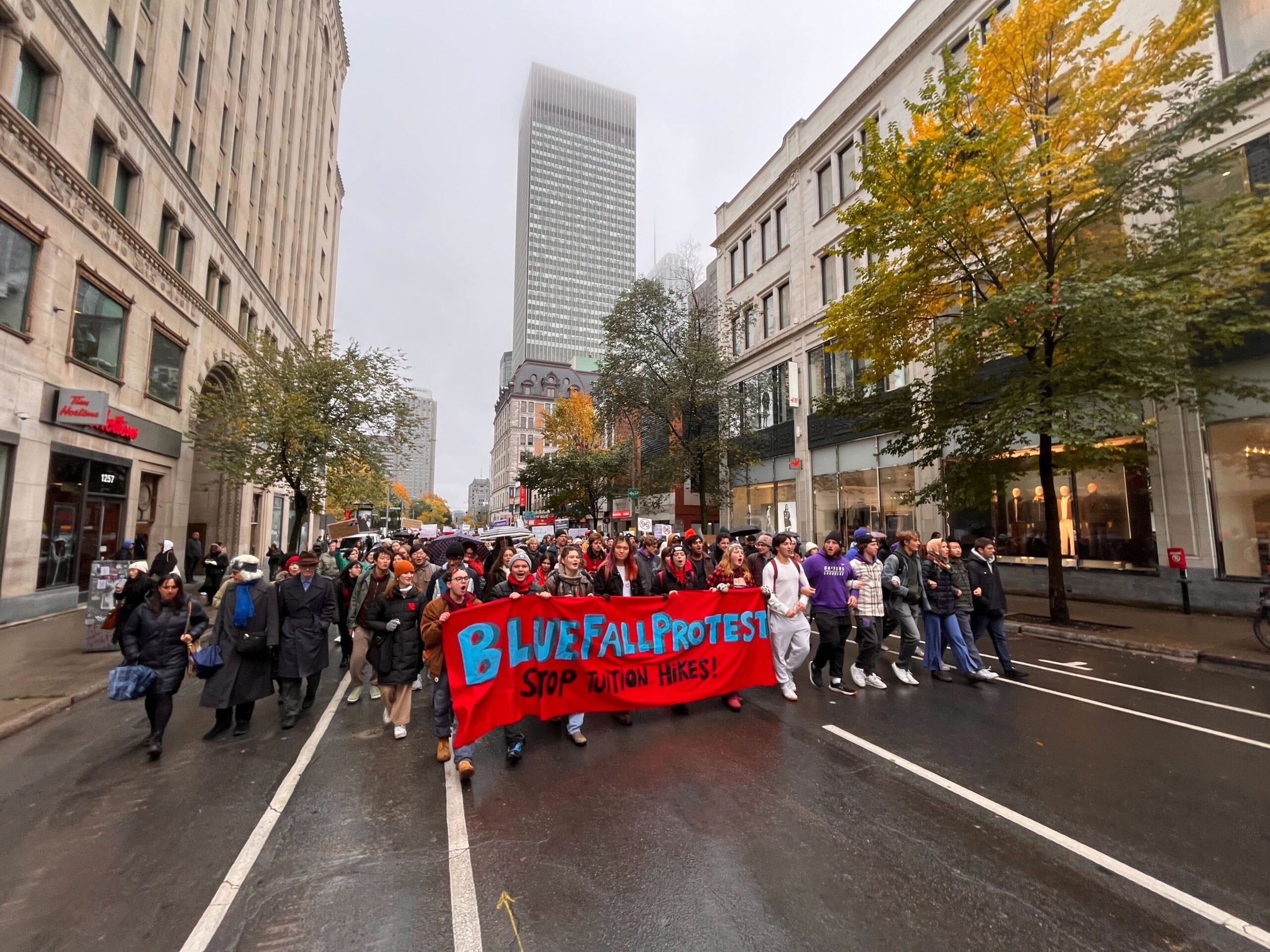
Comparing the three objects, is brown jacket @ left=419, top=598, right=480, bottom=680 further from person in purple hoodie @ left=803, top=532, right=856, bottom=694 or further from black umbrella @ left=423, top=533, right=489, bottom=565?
black umbrella @ left=423, top=533, right=489, bottom=565

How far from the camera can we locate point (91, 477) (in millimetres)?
14805

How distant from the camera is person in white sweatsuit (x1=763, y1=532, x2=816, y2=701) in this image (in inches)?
280

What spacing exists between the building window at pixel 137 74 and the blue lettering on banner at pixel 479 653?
824 inches

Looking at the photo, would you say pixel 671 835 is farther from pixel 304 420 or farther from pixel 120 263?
pixel 120 263

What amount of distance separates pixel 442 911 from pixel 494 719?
92.2 inches

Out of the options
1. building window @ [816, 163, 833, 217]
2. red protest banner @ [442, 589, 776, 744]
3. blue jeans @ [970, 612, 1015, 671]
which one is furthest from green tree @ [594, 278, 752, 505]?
red protest banner @ [442, 589, 776, 744]

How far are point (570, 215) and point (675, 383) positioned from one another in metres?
133

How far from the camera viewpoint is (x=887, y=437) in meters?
21.5

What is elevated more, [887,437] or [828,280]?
[828,280]

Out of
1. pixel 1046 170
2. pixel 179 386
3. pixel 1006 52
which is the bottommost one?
pixel 179 386

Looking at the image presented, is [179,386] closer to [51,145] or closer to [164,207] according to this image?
[164,207]

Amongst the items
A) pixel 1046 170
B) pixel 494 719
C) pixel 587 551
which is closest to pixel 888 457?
pixel 1046 170

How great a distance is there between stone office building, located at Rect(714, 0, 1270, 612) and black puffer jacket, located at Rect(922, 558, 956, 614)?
6.72 metres

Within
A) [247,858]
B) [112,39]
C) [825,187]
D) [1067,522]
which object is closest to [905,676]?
[247,858]
